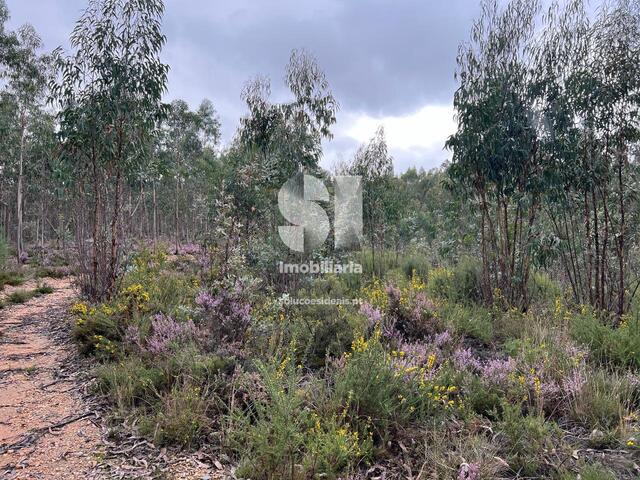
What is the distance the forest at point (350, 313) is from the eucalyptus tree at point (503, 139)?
3cm

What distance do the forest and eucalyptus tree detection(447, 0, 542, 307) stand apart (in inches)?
1.4

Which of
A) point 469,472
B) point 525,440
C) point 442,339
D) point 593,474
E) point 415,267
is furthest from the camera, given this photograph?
point 415,267

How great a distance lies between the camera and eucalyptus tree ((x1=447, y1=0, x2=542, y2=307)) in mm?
5910

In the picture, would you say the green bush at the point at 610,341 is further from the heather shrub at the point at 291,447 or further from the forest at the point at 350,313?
the heather shrub at the point at 291,447

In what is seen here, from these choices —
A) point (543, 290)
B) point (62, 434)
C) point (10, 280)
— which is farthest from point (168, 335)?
point (10, 280)

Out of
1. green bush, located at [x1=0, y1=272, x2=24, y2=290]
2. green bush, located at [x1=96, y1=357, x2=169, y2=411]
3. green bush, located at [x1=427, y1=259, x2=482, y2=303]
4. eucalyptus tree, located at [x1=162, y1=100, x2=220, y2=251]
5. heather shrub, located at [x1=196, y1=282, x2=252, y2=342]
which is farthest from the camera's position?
eucalyptus tree, located at [x1=162, y1=100, x2=220, y2=251]

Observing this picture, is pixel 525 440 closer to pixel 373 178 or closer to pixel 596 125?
pixel 596 125

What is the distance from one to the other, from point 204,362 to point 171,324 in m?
1.02

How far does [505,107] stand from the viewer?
19.7 ft

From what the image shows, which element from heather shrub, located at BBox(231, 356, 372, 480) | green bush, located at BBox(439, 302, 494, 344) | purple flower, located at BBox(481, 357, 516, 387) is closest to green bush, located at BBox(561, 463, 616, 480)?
purple flower, located at BBox(481, 357, 516, 387)

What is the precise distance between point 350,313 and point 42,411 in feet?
A: 10.9

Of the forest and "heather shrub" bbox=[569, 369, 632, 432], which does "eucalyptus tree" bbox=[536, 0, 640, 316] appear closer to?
the forest

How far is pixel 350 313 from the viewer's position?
5020 mm

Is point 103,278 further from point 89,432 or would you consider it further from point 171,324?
point 89,432
